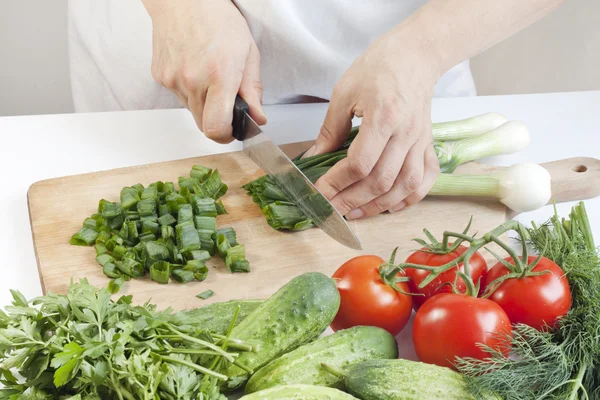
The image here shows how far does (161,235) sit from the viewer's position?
1717 millimetres

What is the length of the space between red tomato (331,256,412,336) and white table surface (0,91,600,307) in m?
0.70

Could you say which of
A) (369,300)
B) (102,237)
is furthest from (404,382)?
(102,237)

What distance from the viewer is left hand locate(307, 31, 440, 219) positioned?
1653 mm

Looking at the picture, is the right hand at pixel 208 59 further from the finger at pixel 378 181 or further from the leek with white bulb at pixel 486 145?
the leek with white bulb at pixel 486 145

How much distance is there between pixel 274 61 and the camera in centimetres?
217

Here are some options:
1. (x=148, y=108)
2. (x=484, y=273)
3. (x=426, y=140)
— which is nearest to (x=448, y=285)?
(x=484, y=273)

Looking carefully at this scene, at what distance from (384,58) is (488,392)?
90 cm

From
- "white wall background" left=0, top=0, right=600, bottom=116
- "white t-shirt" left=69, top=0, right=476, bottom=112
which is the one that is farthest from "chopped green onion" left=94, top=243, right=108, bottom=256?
"white wall background" left=0, top=0, right=600, bottom=116

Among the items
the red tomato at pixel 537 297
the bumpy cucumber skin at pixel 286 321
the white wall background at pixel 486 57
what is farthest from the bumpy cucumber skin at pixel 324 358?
the white wall background at pixel 486 57

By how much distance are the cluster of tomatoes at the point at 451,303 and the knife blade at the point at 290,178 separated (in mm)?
227

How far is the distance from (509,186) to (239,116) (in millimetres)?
777

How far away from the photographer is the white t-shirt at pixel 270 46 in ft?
6.81

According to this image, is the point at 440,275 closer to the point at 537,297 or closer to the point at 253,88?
the point at 537,297

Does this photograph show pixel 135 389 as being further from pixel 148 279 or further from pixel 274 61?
pixel 274 61
